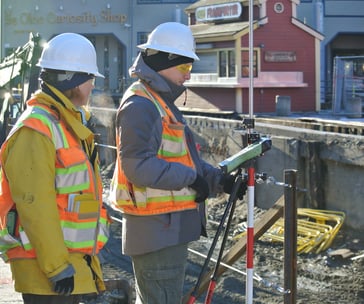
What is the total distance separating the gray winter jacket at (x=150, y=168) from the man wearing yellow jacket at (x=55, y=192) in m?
0.20

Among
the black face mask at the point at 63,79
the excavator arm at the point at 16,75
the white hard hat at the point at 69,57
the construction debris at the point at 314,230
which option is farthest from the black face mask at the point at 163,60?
the excavator arm at the point at 16,75

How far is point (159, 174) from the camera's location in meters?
3.48

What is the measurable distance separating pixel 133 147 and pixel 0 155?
633 millimetres

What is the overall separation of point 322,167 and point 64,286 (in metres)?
8.40

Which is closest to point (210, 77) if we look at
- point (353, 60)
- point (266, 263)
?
point (353, 60)

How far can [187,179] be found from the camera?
11.7ft

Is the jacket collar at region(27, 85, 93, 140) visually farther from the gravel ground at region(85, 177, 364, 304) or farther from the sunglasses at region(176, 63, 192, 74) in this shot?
the gravel ground at region(85, 177, 364, 304)

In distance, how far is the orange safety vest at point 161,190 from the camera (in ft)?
11.9

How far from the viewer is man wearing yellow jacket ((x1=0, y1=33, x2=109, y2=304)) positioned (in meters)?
3.12

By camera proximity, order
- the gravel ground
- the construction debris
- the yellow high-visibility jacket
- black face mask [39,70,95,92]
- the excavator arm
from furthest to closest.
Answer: the excavator arm → the construction debris → the gravel ground → black face mask [39,70,95,92] → the yellow high-visibility jacket

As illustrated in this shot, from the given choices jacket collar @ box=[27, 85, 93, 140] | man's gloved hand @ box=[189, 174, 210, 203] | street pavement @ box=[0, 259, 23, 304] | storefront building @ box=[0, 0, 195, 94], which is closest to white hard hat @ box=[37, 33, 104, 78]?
jacket collar @ box=[27, 85, 93, 140]

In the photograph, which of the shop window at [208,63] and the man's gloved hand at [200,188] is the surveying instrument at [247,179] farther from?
the shop window at [208,63]

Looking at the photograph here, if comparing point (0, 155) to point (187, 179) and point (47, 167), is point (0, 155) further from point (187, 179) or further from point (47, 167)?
point (187, 179)

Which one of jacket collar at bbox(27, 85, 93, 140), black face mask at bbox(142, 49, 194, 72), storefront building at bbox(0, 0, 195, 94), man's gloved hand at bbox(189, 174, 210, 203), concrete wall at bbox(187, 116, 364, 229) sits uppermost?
storefront building at bbox(0, 0, 195, 94)
